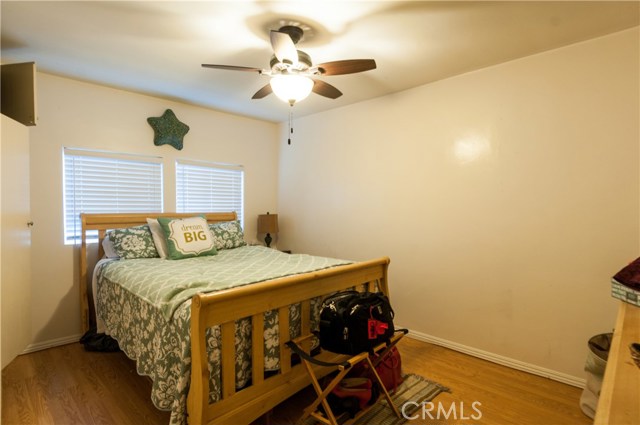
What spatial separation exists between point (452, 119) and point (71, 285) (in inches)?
140

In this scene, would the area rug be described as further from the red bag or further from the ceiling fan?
the ceiling fan

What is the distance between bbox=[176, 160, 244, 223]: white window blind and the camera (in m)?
3.62

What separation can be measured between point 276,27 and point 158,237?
80.2 inches

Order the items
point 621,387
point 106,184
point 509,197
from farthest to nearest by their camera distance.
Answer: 1. point 106,184
2. point 509,197
3. point 621,387

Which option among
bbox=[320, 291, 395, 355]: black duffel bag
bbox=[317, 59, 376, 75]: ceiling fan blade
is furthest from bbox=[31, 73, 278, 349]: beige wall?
bbox=[320, 291, 395, 355]: black duffel bag

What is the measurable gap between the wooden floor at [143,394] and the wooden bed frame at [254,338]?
0.28m

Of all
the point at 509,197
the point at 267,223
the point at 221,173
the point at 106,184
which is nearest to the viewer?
the point at 509,197

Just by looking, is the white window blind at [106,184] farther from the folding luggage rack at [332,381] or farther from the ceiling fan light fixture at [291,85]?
the folding luggage rack at [332,381]

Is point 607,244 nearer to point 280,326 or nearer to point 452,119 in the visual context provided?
point 452,119

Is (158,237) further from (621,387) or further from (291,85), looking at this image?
(621,387)

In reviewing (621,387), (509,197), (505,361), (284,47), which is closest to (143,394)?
(284,47)

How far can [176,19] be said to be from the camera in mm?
1898

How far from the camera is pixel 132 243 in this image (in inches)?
110

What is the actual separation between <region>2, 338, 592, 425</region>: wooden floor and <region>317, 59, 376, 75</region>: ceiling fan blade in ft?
6.66
